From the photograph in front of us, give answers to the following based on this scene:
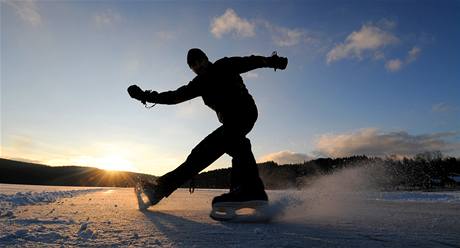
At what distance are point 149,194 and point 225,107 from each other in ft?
4.76

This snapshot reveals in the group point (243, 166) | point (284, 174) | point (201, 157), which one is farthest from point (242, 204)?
point (284, 174)

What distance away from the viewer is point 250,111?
144 inches

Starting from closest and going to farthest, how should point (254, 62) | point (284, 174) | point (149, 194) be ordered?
point (254, 62) < point (149, 194) < point (284, 174)

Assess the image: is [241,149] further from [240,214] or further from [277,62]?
[277,62]

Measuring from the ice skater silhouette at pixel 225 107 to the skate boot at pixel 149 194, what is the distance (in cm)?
20

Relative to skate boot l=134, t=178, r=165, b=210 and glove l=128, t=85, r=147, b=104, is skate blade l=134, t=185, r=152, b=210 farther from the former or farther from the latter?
glove l=128, t=85, r=147, b=104

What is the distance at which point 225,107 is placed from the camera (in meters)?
3.62

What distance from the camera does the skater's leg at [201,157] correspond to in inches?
144

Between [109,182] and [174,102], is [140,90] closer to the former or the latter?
[174,102]

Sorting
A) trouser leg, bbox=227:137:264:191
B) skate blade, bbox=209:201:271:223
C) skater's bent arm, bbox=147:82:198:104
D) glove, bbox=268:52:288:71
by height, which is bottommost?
skate blade, bbox=209:201:271:223

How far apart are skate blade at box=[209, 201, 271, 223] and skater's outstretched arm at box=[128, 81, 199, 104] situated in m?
1.29

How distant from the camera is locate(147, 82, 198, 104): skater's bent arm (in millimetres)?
3844

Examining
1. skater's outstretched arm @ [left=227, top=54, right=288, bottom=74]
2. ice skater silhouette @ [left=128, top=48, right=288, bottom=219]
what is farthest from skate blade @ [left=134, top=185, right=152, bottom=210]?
skater's outstretched arm @ [left=227, top=54, right=288, bottom=74]

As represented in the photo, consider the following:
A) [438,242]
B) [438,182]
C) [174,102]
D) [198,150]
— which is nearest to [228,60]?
[174,102]
